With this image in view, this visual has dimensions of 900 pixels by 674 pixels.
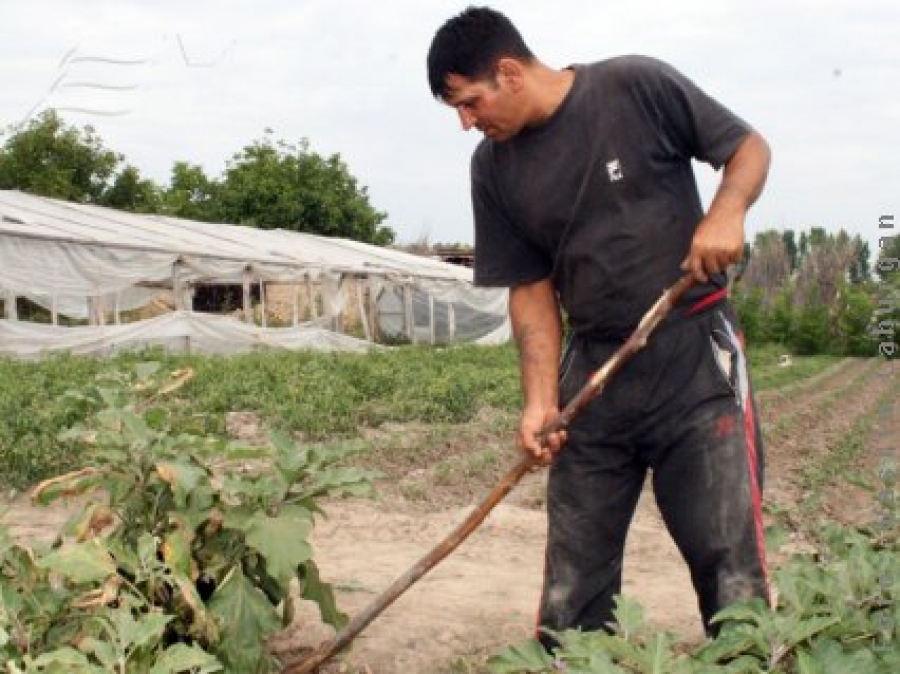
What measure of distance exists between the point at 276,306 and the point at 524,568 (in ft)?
69.2

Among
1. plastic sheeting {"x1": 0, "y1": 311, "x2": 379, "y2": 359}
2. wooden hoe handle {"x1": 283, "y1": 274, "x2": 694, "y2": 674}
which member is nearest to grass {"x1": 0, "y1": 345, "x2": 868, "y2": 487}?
plastic sheeting {"x1": 0, "y1": 311, "x2": 379, "y2": 359}

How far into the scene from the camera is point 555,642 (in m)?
2.78

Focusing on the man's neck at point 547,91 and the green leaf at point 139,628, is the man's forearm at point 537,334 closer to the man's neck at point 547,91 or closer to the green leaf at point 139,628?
the man's neck at point 547,91

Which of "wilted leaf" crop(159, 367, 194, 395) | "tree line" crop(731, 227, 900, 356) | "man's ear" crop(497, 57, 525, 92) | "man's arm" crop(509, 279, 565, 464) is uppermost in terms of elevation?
"man's ear" crop(497, 57, 525, 92)

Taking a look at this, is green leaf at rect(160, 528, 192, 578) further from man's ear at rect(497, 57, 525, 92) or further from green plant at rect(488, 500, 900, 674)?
man's ear at rect(497, 57, 525, 92)

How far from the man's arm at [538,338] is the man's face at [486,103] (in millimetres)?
445

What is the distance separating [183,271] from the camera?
55.9ft

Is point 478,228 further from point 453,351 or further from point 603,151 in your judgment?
point 453,351

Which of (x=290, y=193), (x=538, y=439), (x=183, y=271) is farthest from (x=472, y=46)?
(x=290, y=193)

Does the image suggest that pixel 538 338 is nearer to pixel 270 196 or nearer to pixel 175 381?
pixel 175 381

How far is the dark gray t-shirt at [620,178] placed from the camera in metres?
2.54

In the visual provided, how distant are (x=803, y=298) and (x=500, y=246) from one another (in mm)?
23655

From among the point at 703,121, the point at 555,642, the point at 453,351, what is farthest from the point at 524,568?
the point at 453,351

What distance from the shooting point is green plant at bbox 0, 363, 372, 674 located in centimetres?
242
